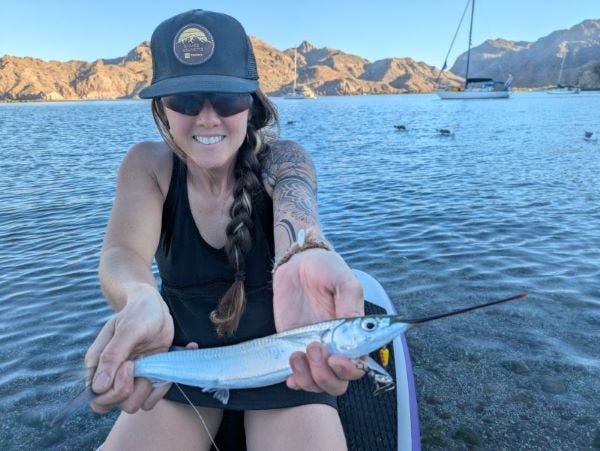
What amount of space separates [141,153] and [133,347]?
5.93 ft

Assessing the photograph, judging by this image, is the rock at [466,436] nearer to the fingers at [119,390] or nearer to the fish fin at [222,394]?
the fish fin at [222,394]

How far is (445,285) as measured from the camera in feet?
30.4

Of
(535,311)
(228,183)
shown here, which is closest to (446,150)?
(535,311)

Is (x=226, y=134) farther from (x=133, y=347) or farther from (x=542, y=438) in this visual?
(x=542, y=438)

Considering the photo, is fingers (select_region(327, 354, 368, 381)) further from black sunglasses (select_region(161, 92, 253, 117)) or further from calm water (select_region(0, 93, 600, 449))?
black sunglasses (select_region(161, 92, 253, 117))

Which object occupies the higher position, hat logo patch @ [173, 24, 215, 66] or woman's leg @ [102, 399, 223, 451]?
hat logo patch @ [173, 24, 215, 66]

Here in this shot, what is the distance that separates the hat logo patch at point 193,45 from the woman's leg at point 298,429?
104 inches

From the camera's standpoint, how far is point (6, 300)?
9312 millimetres

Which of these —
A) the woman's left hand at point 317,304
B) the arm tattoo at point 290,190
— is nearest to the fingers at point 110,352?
the woman's left hand at point 317,304

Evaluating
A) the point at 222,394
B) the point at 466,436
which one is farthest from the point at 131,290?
the point at 466,436

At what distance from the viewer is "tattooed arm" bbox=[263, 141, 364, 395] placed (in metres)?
2.65

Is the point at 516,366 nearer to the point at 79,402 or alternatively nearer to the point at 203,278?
the point at 203,278

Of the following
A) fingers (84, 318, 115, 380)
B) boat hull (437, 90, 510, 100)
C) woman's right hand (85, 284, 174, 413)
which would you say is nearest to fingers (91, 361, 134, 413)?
woman's right hand (85, 284, 174, 413)

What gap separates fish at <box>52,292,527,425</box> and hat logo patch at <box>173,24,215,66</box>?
2083 millimetres
